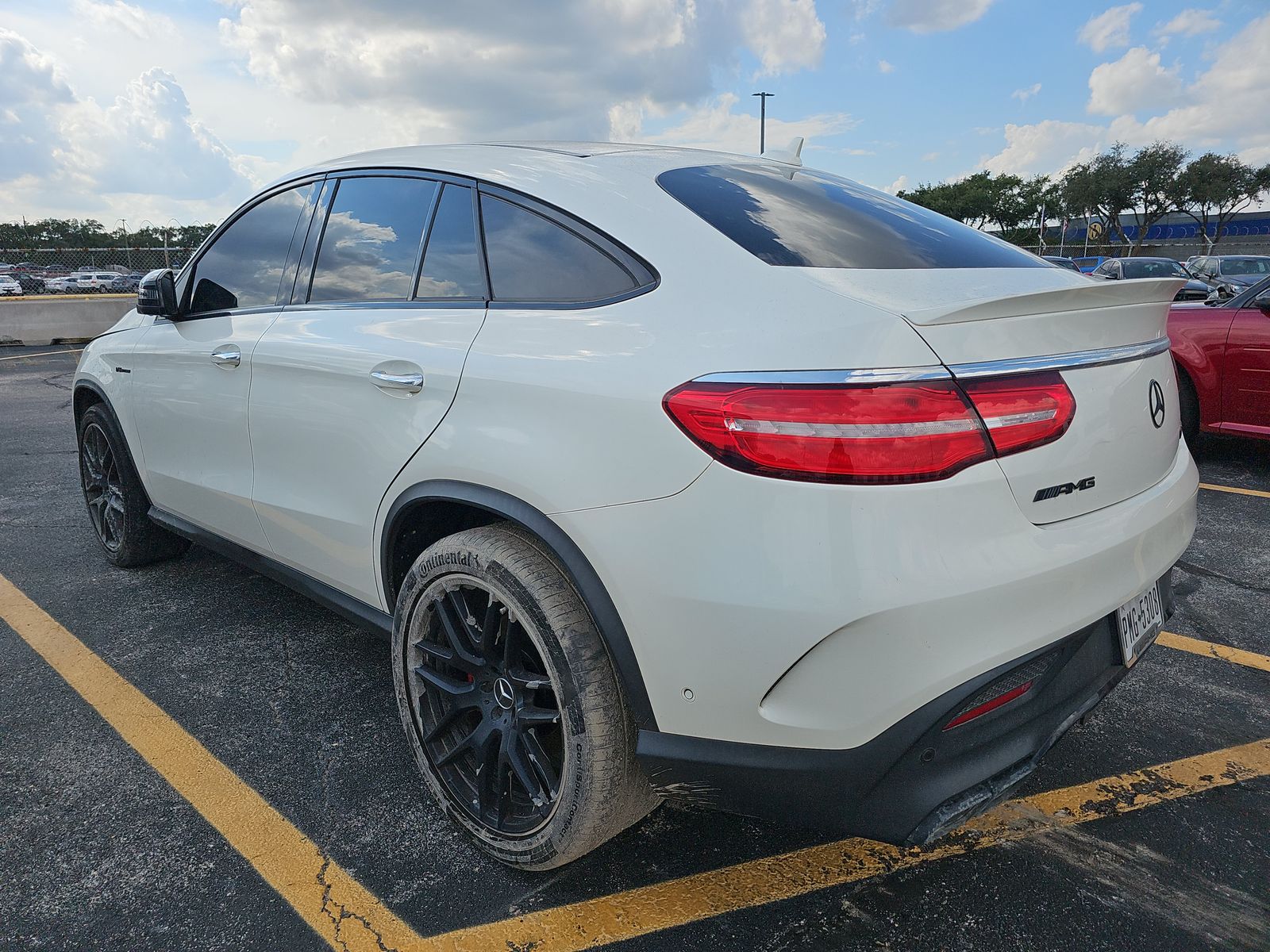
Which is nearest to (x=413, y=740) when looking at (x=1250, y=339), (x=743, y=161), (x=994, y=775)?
(x=994, y=775)

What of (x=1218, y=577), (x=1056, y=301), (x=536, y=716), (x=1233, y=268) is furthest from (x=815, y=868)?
(x=1233, y=268)

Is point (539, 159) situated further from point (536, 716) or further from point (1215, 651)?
point (1215, 651)

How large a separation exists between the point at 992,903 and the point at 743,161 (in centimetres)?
203

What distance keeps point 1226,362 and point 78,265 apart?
1039 inches

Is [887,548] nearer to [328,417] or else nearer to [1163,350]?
[1163,350]

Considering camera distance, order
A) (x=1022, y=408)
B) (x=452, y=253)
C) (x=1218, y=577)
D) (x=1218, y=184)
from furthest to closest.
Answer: (x=1218, y=184), (x=1218, y=577), (x=452, y=253), (x=1022, y=408)

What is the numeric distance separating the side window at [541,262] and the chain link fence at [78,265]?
19534mm

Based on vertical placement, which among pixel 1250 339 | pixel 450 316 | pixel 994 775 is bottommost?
pixel 994 775

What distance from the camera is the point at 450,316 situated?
7.27 feet

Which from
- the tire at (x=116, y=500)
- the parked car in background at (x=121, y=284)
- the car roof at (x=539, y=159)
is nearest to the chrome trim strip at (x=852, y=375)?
the car roof at (x=539, y=159)

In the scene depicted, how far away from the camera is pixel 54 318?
15.5 meters

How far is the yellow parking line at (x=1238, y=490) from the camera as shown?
5250 mm

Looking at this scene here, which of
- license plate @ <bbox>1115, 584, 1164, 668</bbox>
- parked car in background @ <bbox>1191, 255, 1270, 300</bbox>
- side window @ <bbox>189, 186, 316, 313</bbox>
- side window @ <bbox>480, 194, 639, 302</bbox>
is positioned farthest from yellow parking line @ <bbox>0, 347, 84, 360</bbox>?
parked car in background @ <bbox>1191, 255, 1270, 300</bbox>

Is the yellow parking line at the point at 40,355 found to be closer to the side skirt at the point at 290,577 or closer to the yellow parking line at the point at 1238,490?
the side skirt at the point at 290,577
